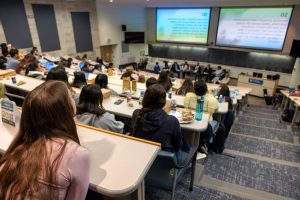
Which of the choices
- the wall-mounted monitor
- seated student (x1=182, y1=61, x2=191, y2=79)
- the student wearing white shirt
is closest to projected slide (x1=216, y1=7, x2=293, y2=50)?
the student wearing white shirt

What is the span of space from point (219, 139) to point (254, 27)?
7.94 m

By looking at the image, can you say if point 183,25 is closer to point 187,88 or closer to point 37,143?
point 187,88

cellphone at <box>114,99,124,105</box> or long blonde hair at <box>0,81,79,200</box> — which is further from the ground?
long blonde hair at <box>0,81,79,200</box>

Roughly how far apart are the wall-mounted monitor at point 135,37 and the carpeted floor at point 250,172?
8.30 meters

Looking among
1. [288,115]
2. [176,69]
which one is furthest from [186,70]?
[288,115]

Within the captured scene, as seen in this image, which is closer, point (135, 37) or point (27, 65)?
point (27, 65)

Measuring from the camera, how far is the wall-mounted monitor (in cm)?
1062

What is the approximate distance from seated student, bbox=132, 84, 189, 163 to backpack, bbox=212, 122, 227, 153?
148 cm

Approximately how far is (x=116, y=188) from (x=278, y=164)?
2.78 metres

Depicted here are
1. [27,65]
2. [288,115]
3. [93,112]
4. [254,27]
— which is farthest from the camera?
[254,27]

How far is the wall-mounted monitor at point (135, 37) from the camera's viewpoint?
418 inches

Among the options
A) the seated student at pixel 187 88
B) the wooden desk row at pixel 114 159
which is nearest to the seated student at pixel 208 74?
the seated student at pixel 187 88

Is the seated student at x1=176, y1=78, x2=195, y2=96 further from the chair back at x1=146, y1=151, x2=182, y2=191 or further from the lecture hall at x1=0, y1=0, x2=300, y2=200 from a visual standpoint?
the chair back at x1=146, y1=151, x2=182, y2=191

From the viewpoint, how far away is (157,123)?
1.66 metres
